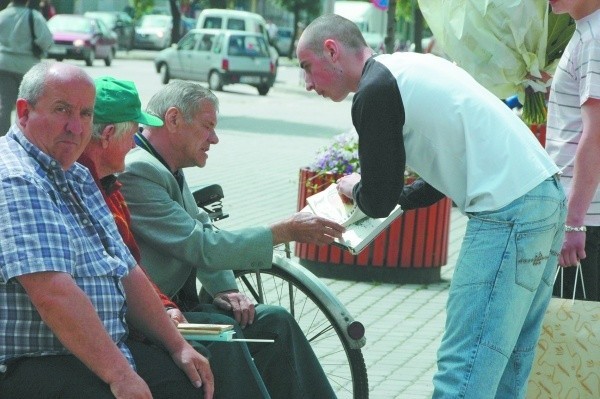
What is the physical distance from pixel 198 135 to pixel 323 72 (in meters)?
0.70

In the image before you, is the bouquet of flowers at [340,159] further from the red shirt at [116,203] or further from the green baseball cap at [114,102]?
the green baseball cap at [114,102]

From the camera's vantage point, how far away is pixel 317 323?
5.19 meters

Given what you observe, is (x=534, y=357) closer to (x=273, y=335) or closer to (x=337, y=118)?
(x=273, y=335)

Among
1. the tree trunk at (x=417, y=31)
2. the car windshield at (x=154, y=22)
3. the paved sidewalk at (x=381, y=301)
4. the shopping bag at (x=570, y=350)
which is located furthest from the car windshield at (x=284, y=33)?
the shopping bag at (x=570, y=350)

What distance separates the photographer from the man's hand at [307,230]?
14.5 feet

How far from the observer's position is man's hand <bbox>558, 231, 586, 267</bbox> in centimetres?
429

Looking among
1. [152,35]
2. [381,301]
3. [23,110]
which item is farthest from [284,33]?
[23,110]

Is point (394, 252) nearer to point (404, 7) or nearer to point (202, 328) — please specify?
point (202, 328)

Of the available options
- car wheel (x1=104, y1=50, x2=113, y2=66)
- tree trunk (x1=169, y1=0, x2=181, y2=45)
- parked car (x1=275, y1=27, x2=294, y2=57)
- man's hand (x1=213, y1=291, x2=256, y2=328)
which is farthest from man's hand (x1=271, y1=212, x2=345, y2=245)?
parked car (x1=275, y1=27, x2=294, y2=57)

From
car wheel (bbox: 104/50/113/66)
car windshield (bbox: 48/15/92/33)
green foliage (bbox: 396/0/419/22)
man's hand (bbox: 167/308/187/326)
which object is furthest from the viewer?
car wheel (bbox: 104/50/113/66)

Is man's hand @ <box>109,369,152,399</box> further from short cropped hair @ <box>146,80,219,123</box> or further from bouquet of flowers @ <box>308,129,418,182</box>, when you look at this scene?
bouquet of flowers @ <box>308,129,418,182</box>

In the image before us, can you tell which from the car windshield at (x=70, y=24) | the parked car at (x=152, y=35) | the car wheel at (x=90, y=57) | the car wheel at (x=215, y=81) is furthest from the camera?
the parked car at (x=152, y=35)

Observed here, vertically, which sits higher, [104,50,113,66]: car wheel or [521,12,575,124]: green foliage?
[521,12,575,124]: green foliage

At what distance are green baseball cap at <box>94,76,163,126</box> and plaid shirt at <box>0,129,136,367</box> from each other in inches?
12.4
